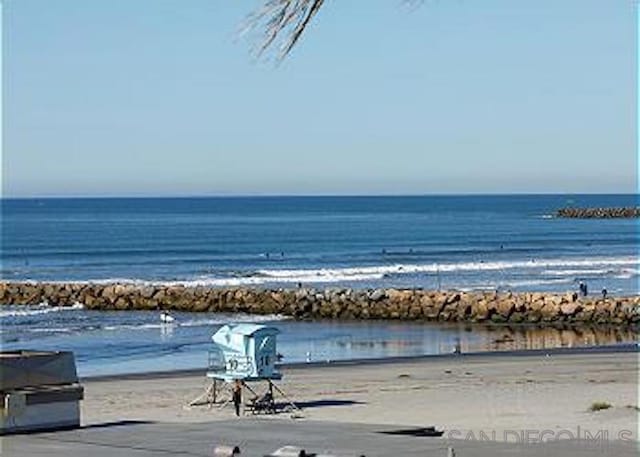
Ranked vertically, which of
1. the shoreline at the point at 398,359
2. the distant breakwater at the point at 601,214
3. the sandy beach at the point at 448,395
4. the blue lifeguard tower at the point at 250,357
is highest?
the distant breakwater at the point at 601,214

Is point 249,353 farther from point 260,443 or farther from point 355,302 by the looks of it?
point 355,302

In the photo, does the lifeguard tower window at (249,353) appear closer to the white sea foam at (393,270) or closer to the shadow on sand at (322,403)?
the shadow on sand at (322,403)

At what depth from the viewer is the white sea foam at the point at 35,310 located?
50406 millimetres

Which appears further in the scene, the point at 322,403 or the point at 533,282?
the point at 533,282

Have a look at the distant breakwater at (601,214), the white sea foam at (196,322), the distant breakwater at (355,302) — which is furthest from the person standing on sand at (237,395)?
the distant breakwater at (601,214)

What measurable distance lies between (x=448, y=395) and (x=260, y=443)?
39.2 ft

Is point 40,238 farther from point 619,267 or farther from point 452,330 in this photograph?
point 452,330

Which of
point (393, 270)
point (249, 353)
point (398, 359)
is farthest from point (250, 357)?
point (393, 270)

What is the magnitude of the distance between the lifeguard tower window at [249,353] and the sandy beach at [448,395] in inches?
22.7

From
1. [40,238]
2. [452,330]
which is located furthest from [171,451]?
[40,238]

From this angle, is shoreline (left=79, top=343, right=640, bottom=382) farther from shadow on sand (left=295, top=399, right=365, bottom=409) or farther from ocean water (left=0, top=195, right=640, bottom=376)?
shadow on sand (left=295, top=399, right=365, bottom=409)

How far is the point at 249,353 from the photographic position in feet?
64.5

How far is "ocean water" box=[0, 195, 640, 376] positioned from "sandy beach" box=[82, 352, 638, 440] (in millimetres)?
4595

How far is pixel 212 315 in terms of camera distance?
4884cm
